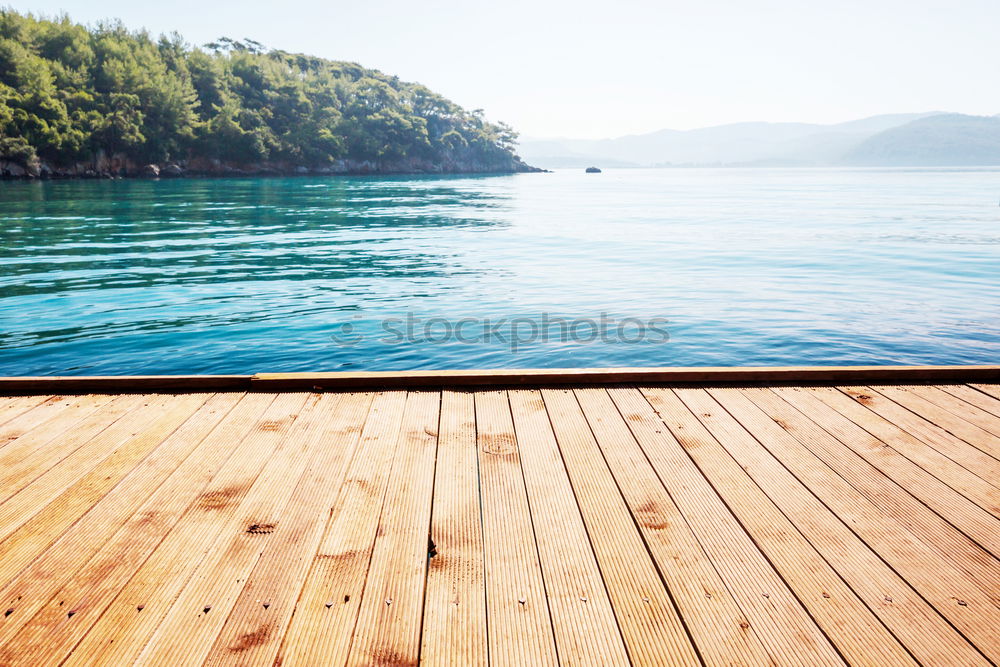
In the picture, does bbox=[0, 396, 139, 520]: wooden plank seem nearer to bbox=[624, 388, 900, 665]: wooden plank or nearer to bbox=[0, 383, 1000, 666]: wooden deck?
bbox=[0, 383, 1000, 666]: wooden deck

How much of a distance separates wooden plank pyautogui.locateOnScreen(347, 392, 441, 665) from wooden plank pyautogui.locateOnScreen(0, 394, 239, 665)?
76cm

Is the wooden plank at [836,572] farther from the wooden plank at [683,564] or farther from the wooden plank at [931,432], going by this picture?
the wooden plank at [931,432]

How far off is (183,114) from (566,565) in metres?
83.0

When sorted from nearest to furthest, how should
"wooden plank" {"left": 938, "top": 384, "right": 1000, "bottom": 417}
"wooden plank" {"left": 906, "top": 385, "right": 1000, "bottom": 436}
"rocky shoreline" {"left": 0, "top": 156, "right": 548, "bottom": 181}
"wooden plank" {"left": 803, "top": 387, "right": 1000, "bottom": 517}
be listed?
"wooden plank" {"left": 803, "top": 387, "right": 1000, "bottom": 517} → "wooden plank" {"left": 906, "top": 385, "right": 1000, "bottom": 436} → "wooden plank" {"left": 938, "top": 384, "right": 1000, "bottom": 417} → "rocky shoreline" {"left": 0, "top": 156, "right": 548, "bottom": 181}

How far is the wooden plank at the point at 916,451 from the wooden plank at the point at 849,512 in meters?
0.43

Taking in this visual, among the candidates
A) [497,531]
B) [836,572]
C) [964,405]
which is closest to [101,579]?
[497,531]

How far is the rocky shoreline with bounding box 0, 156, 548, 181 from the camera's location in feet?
186

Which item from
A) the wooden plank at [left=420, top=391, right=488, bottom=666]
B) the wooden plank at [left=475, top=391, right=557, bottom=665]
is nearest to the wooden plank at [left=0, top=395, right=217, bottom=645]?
the wooden plank at [left=420, top=391, right=488, bottom=666]

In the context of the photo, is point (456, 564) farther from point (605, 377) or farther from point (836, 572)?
point (605, 377)

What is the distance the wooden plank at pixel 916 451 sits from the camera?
2.46 meters

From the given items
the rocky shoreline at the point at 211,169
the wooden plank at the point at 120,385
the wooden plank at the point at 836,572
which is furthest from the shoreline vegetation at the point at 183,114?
the wooden plank at the point at 836,572

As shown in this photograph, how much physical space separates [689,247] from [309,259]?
1084cm

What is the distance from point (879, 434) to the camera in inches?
120

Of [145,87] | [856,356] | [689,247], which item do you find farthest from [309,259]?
[145,87]
